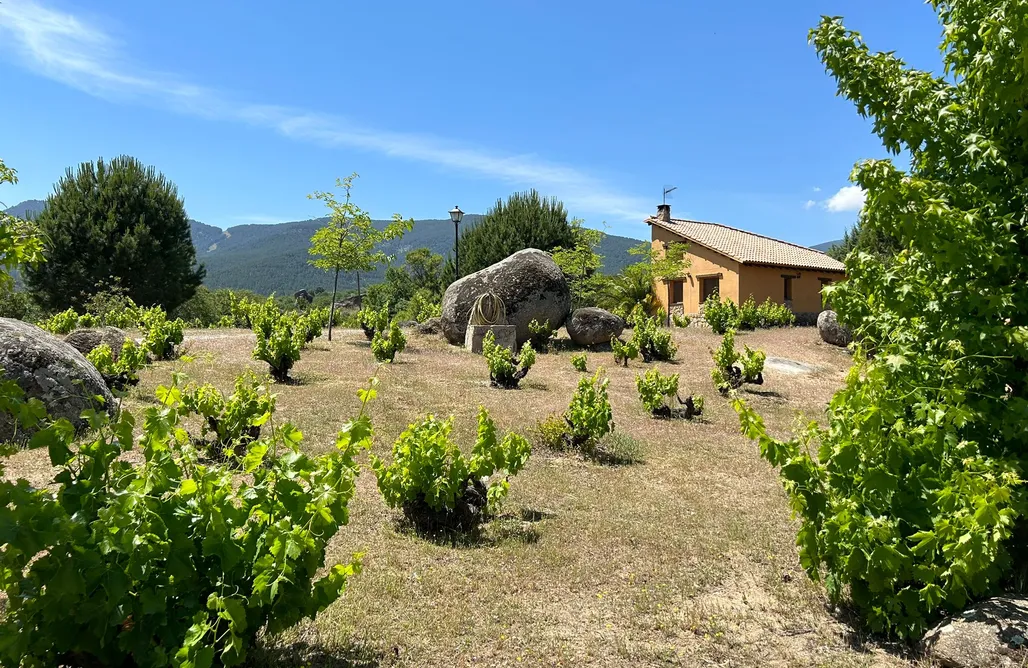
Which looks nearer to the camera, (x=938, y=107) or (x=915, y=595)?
(x=915, y=595)

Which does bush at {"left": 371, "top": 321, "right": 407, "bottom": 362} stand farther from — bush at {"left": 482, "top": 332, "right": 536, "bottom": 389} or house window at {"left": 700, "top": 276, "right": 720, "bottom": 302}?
house window at {"left": 700, "top": 276, "right": 720, "bottom": 302}

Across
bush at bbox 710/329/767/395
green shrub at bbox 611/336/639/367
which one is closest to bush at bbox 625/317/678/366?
green shrub at bbox 611/336/639/367

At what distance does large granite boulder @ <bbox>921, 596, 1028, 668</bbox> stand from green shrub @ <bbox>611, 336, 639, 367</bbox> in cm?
1278

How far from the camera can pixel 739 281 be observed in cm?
2923

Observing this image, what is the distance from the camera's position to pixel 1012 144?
4062mm

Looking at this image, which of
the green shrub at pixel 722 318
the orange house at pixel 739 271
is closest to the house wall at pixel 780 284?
the orange house at pixel 739 271

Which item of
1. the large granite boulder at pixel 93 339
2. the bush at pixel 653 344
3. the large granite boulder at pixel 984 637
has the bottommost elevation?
the large granite boulder at pixel 984 637

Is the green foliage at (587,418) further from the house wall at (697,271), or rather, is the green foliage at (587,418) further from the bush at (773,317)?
the house wall at (697,271)

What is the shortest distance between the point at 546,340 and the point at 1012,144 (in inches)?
616

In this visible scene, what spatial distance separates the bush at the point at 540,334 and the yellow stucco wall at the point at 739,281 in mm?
13722

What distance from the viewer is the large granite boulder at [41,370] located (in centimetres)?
718

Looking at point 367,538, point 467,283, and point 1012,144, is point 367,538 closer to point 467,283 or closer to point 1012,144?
point 1012,144

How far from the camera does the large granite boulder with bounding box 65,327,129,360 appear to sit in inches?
471

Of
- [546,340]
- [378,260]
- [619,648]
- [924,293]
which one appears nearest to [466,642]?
[619,648]
